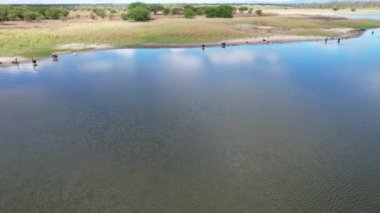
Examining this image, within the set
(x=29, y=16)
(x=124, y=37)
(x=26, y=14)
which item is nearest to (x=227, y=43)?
(x=124, y=37)

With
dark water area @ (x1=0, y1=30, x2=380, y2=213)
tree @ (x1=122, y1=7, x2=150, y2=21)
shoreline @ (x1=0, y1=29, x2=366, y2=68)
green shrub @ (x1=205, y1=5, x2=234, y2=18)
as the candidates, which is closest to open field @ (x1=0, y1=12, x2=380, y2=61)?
shoreline @ (x1=0, y1=29, x2=366, y2=68)

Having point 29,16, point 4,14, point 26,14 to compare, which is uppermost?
point 4,14

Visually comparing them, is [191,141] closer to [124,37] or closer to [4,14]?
[124,37]

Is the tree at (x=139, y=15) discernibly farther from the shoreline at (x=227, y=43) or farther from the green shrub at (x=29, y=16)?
the shoreline at (x=227, y=43)

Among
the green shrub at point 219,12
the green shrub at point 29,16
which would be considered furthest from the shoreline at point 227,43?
the green shrub at point 29,16

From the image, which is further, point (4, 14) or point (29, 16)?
point (29, 16)

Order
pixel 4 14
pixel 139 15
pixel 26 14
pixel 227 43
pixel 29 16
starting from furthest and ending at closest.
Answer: pixel 26 14 → pixel 29 16 → pixel 4 14 → pixel 139 15 → pixel 227 43

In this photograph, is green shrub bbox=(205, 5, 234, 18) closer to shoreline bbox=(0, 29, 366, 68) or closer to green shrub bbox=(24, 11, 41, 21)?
shoreline bbox=(0, 29, 366, 68)

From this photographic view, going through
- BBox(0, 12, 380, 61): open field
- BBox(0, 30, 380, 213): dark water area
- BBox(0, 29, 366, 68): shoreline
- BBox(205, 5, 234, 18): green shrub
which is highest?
BBox(205, 5, 234, 18): green shrub

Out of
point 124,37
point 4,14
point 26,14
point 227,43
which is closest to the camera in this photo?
point 227,43

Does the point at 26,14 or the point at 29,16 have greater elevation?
the point at 26,14
